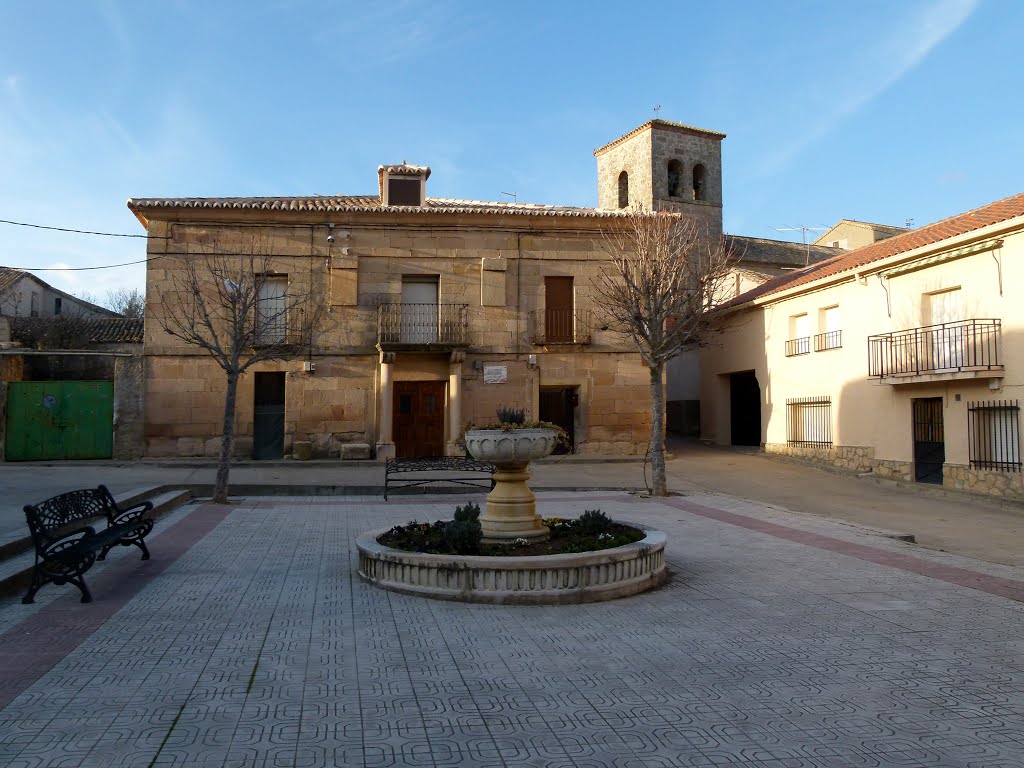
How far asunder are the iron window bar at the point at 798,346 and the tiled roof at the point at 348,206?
572 centimetres

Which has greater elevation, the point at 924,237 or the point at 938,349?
the point at 924,237

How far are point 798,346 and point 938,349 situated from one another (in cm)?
514

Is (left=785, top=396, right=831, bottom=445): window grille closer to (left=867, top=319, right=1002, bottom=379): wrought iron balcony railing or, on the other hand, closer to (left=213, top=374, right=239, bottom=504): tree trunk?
(left=867, top=319, right=1002, bottom=379): wrought iron balcony railing

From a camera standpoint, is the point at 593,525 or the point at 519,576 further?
the point at 593,525

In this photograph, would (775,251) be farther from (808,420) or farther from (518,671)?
(518,671)

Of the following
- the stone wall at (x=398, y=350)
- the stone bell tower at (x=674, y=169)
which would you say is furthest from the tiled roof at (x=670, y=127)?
the stone wall at (x=398, y=350)

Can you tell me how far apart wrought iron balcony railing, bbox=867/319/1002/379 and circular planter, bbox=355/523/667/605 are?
1104 centimetres

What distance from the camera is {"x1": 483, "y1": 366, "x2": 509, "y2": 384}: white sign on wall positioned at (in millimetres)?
20328

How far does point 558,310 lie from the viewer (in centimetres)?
2086

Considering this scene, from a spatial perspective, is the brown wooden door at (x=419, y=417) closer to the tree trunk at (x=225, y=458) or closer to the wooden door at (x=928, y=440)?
the tree trunk at (x=225, y=458)

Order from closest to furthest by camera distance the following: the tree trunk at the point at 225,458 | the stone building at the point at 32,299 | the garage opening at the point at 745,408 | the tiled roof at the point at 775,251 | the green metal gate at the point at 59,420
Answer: the tree trunk at the point at 225,458
the green metal gate at the point at 59,420
the garage opening at the point at 745,408
the stone building at the point at 32,299
the tiled roof at the point at 775,251

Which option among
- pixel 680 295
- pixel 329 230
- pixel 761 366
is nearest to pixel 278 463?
pixel 329 230

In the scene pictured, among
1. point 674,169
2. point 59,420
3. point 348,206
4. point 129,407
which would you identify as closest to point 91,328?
point 59,420

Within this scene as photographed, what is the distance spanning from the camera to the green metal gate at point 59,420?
18703 millimetres
